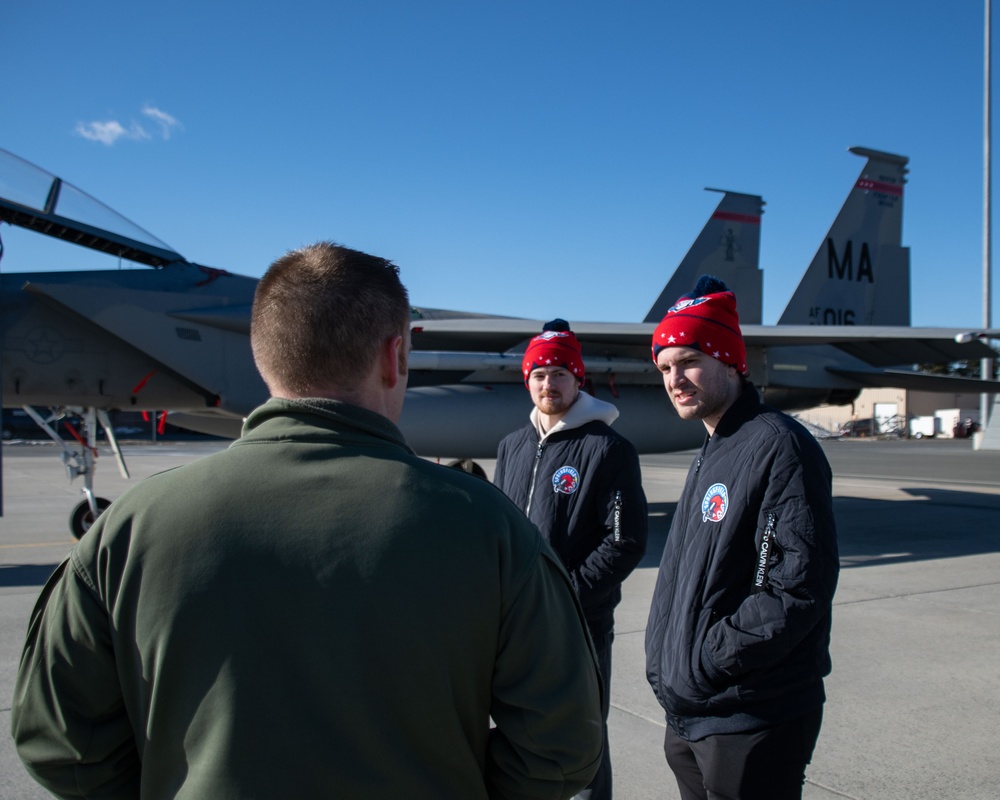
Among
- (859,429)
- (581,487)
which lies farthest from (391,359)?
(859,429)

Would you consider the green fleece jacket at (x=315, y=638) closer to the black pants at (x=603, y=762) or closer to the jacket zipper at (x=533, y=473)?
the black pants at (x=603, y=762)

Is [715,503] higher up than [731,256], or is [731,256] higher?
[731,256]

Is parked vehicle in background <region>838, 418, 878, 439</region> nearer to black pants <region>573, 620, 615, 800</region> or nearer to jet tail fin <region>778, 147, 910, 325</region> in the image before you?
jet tail fin <region>778, 147, 910, 325</region>

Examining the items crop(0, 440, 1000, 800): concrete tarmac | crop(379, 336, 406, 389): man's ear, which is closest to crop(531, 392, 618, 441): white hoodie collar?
crop(0, 440, 1000, 800): concrete tarmac

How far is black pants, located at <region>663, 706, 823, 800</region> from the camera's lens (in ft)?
6.26

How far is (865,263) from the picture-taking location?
1411cm

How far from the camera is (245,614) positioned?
110cm

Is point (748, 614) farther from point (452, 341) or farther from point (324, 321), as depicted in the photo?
point (452, 341)

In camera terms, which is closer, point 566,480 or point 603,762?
point 603,762

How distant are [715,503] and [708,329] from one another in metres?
0.52

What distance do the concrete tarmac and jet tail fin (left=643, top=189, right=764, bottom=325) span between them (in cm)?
413

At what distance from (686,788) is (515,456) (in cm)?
153

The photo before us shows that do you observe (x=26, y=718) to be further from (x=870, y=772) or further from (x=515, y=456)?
(x=870, y=772)

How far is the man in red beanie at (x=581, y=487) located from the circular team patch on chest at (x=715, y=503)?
0.73 meters
